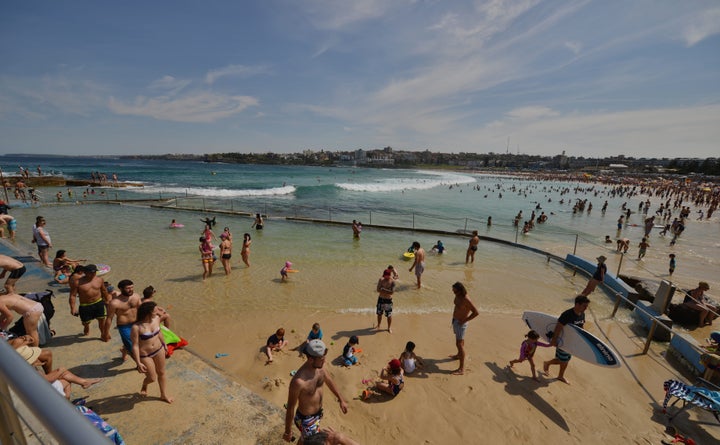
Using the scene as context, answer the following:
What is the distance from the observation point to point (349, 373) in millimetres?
6523

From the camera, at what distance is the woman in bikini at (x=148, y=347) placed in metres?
4.81

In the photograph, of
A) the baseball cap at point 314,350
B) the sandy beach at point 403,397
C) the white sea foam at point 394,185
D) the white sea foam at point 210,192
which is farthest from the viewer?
the white sea foam at point 394,185

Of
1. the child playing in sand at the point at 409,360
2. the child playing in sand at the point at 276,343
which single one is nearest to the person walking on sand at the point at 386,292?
the child playing in sand at the point at 409,360

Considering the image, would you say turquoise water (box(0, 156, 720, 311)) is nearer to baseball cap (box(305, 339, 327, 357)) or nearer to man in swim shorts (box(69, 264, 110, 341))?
man in swim shorts (box(69, 264, 110, 341))

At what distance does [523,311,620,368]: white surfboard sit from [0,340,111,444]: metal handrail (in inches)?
299

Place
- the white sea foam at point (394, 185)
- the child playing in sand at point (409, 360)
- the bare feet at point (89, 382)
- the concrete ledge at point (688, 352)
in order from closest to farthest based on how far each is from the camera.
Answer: the bare feet at point (89, 382) → the child playing in sand at point (409, 360) → the concrete ledge at point (688, 352) → the white sea foam at point (394, 185)

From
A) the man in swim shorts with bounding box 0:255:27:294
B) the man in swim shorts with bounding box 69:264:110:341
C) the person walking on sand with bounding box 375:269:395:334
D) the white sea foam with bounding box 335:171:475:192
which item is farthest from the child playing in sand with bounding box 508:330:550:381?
the white sea foam with bounding box 335:171:475:192

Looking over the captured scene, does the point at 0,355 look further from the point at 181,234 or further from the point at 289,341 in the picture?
the point at 181,234

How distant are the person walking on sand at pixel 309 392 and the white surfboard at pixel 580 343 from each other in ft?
16.6

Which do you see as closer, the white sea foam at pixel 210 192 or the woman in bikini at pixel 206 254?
the woman in bikini at pixel 206 254

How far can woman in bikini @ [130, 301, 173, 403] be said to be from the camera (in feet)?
15.8

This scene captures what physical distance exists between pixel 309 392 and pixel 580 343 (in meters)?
5.58

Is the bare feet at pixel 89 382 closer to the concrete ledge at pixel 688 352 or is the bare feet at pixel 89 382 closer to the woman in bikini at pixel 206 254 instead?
the woman in bikini at pixel 206 254

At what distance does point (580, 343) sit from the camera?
6301 mm
